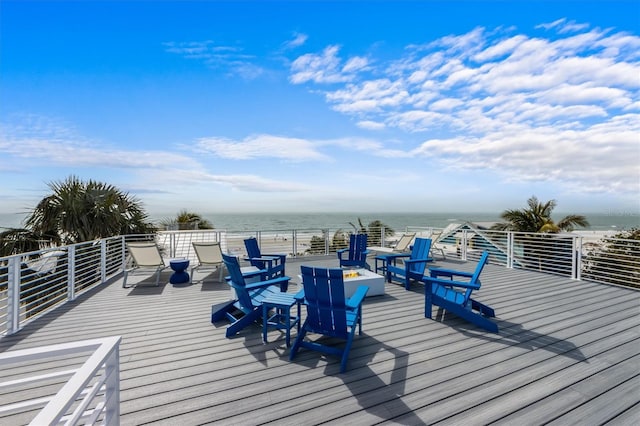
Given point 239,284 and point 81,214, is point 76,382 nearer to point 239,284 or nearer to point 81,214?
point 239,284

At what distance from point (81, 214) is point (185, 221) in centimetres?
1106

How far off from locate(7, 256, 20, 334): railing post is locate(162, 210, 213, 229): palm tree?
529 inches

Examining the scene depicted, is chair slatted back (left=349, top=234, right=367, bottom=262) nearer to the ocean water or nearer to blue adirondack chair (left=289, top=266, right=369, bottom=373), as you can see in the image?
blue adirondack chair (left=289, top=266, right=369, bottom=373)

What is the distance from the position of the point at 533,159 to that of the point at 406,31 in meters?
16.3

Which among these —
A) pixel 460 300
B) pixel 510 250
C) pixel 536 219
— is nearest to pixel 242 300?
pixel 460 300

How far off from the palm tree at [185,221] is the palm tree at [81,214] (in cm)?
806

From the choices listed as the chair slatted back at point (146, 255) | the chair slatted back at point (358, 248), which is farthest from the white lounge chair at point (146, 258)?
the chair slatted back at point (358, 248)

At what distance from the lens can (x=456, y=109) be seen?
9430 millimetres

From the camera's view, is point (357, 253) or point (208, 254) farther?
point (357, 253)

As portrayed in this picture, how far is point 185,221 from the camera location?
1903 cm

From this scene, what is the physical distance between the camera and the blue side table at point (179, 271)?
6.23 meters

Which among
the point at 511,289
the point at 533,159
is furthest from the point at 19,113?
the point at 533,159

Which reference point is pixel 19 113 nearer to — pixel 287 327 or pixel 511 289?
pixel 287 327

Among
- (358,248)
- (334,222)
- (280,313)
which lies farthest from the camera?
(334,222)
